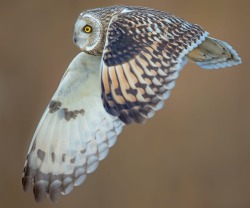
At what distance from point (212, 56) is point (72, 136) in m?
0.67

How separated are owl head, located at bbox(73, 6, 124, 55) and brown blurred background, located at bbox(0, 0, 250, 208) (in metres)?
1.73

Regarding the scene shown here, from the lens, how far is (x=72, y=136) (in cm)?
338

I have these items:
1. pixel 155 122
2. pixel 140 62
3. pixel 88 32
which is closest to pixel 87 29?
pixel 88 32

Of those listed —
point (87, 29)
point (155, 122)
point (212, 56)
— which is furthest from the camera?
point (155, 122)

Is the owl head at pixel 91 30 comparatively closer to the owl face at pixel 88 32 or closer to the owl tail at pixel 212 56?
the owl face at pixel 88 32

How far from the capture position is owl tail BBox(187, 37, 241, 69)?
324 centimetres

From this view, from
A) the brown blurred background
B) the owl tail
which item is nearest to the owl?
the owl tail

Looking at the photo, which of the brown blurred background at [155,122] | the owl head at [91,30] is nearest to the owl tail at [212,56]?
the owl head at [91,30]

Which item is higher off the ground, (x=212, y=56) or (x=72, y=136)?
(x=212, y=56)

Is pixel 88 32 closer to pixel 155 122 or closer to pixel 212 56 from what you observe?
pixel 212 56

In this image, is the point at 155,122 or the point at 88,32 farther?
the point at 155,122

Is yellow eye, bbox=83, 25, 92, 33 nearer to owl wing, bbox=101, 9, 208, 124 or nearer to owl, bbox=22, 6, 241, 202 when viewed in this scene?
owl, bbox=22, 6, 241, 202

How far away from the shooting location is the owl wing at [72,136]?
333 cm

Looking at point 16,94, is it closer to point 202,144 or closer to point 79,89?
point 202,144
